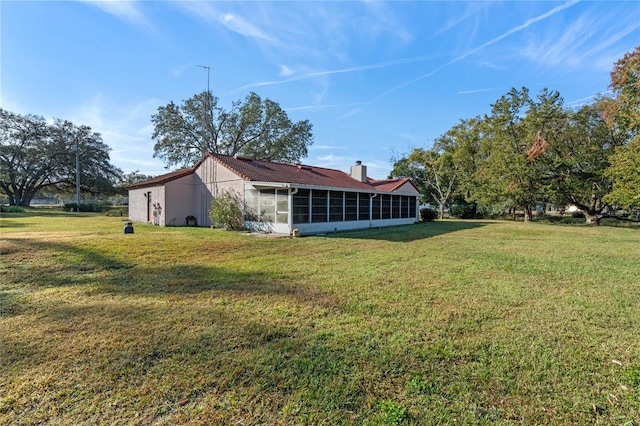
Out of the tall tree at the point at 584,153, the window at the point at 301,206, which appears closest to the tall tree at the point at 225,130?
the window at the point at 301,206

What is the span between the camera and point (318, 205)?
1421 centimetres

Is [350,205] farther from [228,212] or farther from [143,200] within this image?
[143,200]

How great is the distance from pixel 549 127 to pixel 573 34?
15.4 meters

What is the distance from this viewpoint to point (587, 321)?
3.88 metres

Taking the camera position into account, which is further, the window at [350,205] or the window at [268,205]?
the window at [350,205]

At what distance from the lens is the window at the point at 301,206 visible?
13.0m

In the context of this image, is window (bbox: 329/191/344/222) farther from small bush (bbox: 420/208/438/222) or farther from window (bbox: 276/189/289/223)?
small bush (bbox: 420/208/438/222)

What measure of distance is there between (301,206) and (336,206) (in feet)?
8.43

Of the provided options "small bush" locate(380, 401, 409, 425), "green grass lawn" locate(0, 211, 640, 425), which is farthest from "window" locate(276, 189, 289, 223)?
"small bush" locate(380, 401, 409, 425)

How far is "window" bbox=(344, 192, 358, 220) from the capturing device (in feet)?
52.4

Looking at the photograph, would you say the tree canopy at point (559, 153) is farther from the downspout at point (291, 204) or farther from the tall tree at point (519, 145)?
the downspout at point (291, 204)

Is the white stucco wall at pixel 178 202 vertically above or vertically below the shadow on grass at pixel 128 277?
above

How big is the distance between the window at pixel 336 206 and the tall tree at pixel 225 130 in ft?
62.8

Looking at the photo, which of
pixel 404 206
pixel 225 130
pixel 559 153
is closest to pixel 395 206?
pixel 404 206
